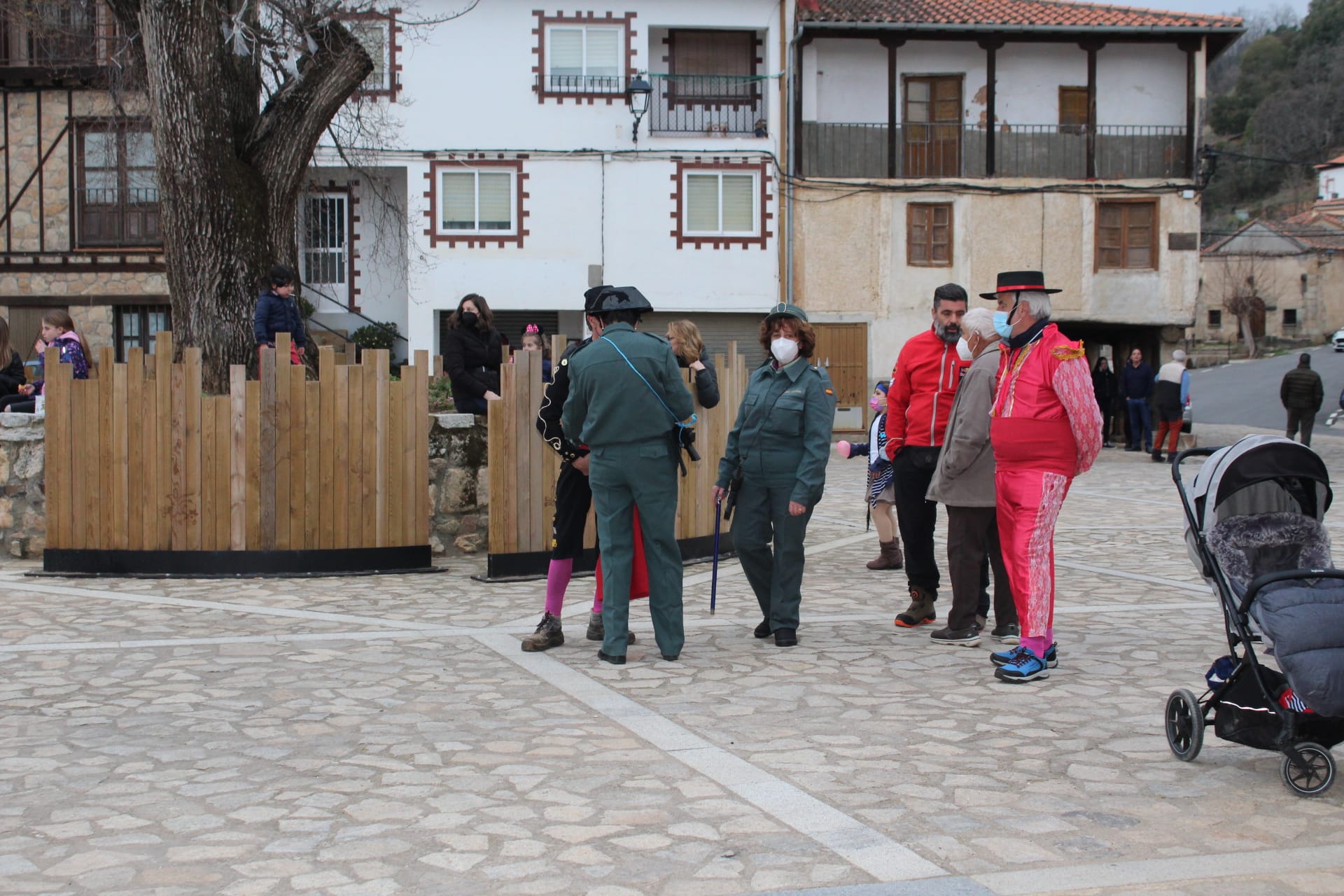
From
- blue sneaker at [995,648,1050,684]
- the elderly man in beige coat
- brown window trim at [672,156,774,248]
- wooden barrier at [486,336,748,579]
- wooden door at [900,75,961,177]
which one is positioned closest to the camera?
blue sneaker at [995,648,1050,684]

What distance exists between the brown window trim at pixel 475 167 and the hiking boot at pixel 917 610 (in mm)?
20248

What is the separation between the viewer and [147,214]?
27078mm

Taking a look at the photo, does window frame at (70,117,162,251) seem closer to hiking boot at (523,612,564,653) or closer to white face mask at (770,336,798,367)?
hiking boot at (523,612,564,653)

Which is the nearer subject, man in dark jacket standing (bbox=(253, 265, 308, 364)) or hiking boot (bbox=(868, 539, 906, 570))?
hiking boot (bbox=(868, 539, 906, 570))

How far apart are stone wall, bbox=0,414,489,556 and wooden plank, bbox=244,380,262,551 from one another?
1.39m

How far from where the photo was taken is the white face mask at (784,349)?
735 centimetres

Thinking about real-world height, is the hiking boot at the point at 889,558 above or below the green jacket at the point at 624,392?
below

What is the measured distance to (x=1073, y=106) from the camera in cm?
2922

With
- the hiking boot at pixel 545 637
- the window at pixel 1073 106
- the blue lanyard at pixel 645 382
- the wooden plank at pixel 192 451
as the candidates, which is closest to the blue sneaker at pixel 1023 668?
the blue lanyard at pixel 645 382

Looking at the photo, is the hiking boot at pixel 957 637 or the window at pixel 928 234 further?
the window at pixel 928 234

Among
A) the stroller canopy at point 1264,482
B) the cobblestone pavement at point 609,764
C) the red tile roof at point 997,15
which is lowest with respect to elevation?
the cobblestone pavement at point 609,764

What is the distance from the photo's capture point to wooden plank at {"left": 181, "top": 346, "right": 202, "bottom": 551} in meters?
9.69

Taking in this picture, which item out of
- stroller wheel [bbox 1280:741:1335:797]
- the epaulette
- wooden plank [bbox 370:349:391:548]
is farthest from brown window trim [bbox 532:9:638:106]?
stroller wheel [bbox 1280:741:1335:797]

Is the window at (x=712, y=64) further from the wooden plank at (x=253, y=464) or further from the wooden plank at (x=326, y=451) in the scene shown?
the wooden plank at (x=253, y=464)
